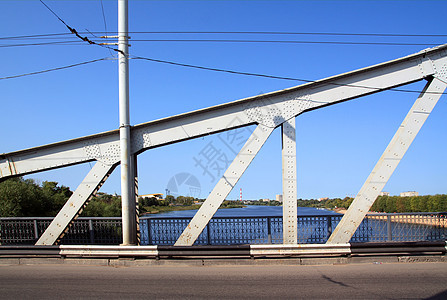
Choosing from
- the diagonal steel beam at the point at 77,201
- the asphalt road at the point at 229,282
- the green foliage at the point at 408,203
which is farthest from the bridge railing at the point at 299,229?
the green foliage at the point at 408,203

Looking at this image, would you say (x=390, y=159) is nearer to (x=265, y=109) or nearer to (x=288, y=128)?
(x=288, y=128)

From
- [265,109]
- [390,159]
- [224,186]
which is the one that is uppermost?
[265,109]

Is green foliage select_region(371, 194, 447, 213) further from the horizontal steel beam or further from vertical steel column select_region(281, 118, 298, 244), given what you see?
vertical steel column select_region(281, 118, 298, 244)

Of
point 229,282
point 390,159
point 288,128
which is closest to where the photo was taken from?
point 229,282

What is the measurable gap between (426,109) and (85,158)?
10.2 m

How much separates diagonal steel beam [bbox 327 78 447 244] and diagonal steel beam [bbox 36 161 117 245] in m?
7.07

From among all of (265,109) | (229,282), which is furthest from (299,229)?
(229,282)

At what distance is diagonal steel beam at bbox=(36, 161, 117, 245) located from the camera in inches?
356

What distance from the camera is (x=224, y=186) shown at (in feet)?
28.7

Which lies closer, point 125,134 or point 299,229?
point 125,134

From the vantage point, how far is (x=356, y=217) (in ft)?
28.7

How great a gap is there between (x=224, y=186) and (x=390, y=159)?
4843 millimetres

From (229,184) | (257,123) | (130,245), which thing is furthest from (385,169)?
(130,245)

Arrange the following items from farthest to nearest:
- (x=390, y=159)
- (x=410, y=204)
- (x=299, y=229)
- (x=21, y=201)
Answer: (x=410, y=204), (x=21, y=201), (x=299, y=229), (x=390, y=159)
